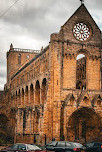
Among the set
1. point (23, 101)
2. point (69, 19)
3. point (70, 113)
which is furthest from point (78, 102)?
point (23, 101)

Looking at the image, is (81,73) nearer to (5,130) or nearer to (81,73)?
(81,73)

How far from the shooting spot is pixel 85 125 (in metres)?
35.7

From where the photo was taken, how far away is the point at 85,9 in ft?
124

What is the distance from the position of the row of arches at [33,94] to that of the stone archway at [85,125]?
4989mm

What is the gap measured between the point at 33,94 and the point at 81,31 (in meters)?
14.1

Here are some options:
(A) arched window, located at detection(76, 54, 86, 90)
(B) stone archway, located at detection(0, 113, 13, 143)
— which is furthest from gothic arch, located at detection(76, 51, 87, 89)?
(B) stone archway, located at detection(0, 113, 13, 143)

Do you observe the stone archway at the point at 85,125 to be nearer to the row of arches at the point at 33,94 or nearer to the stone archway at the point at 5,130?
the row of arches at the point at 33,94

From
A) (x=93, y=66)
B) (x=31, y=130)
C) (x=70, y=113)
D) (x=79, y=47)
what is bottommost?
(x=31, y=130)

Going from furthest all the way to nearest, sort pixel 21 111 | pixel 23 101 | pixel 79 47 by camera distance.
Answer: pixel 23 101
pixel 21 111
pixel 79 47

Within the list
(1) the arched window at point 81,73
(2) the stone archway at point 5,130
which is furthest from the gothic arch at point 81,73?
(2) the stone archway at point 5,130

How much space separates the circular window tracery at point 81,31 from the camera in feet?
122

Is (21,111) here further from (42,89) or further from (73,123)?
(73,123)

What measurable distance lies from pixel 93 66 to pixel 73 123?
8.43 m

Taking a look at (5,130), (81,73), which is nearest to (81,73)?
(81,73)
